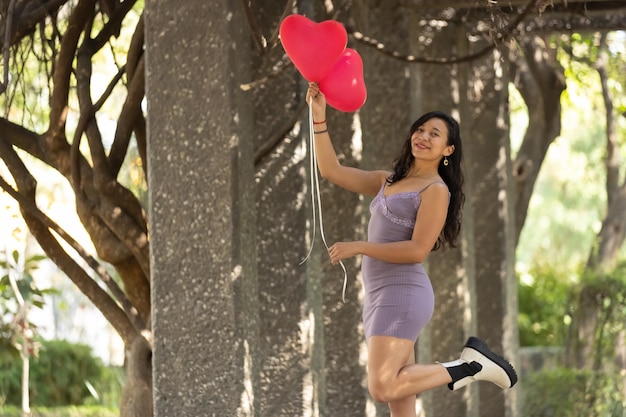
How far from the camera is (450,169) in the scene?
4.97 metres

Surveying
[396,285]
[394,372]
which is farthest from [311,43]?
[394,372]

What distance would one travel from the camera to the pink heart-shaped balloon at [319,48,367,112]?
4.84 m

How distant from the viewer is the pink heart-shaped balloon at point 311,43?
4742 millimetres

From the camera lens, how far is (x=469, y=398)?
7602mm

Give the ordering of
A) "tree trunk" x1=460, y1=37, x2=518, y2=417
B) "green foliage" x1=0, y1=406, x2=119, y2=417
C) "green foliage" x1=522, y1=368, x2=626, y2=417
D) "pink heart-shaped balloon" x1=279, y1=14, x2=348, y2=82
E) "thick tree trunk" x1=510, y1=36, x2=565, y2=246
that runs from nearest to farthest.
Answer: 1. "pink heart-shaped balloon" x1=279, y1=14, x2=348, y2=82
2. "tree trunk" x1=460, y1=37, x2=518, y2=417
3. "green foliage" x1=0, y1=406, x2=119, y2=417
4. "green foliage" x1=522, y1=368, x2=626, y2=417
5. "thick tree trunk" x1=510, y1=36, x2=565, y2=246

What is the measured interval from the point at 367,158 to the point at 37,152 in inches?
71.0

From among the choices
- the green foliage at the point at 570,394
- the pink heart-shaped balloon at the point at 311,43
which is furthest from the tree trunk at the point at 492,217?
the pink heart-shaped balloon at the point at 311,43


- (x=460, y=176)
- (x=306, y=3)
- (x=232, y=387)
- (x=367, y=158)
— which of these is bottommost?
(x=232, y=387)

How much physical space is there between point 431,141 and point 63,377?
8097 millimetres

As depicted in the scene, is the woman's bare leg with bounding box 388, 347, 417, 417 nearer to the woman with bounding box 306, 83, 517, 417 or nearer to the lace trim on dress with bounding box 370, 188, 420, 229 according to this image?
the woman with bounding box 306, 83, 517, 417

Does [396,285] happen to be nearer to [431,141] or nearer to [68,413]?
[431,141]

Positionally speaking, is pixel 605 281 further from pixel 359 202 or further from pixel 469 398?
pixel 359 202

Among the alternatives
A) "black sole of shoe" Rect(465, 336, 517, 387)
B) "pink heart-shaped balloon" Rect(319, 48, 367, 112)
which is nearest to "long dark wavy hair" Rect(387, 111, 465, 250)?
"pink heart-shaped balloon" Rect(319, 48, 367, 112)

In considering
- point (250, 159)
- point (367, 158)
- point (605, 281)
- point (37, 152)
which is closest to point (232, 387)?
point (250, 159)
